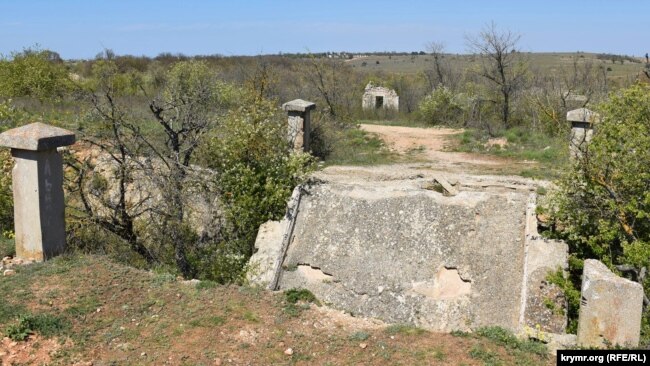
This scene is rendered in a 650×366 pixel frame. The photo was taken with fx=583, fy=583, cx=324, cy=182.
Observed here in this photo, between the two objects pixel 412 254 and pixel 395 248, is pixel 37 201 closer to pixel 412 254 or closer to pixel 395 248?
pixel 395 248

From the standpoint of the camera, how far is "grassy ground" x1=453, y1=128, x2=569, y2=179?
15.3 m

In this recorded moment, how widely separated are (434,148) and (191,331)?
44.3 ft

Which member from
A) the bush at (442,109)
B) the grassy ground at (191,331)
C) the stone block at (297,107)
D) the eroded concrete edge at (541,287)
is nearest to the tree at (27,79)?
the stone block at (297,107)

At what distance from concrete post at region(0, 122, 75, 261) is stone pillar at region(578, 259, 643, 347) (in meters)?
6.04

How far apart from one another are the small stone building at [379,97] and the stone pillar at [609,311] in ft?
75.4

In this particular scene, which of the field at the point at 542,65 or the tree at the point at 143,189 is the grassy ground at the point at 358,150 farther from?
the field at the point at 542,65

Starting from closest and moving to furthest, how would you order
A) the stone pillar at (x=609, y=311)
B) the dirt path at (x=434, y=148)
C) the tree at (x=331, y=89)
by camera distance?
1. the stone pillar at (x=609, y=311)
2. the dirt path at (x=434, y=148)
3. the tree at (x=331, y=89)

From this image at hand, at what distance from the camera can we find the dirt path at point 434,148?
15.4 meters

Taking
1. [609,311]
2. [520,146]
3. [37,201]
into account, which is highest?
[37,201]

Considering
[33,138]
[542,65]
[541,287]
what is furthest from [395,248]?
[542,65]

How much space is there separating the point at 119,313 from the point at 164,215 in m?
2.66

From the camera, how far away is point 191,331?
18.5 ft

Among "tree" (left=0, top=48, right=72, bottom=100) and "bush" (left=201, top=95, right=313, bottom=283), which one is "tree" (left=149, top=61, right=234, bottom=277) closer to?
"bush" (left=201, top=95, right=313, bottom=283)

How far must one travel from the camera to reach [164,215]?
8453 mm
